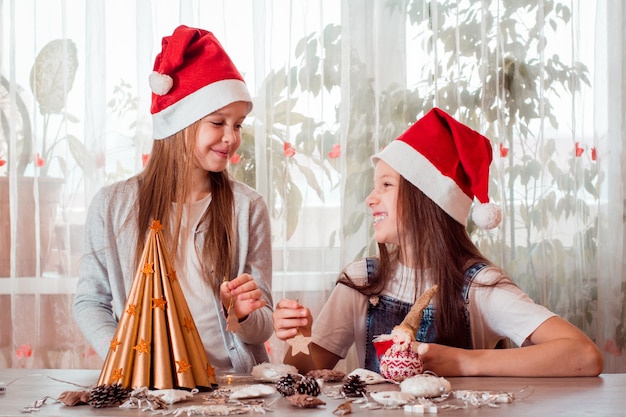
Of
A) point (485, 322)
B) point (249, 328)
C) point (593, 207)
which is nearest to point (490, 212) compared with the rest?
point (485, 322)

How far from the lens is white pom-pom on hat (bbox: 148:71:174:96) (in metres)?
1.74

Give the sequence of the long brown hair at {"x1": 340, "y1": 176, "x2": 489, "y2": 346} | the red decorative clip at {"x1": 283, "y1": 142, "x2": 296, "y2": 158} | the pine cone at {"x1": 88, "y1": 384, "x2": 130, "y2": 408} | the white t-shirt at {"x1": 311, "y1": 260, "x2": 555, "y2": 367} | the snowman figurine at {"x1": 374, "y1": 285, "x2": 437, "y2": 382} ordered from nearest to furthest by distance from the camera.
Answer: the pine cone at {"x1": 88, "y1": 384, "x2": 130, "y2": 408}
the snowman figurine at {"x1": 374, "y1": 285, "x2": 437, "y2": 382}
the white t-shirt at {"x1": 311, "y1": 260, "x2": 555, "y2": 367}
the long brown hair at {"x1": 340, "y1": 176, "x2": 489, "y2": 346}
the red decorative clip at {"x1": 283, "y1": 142, "x2": 296, "y2": 158}

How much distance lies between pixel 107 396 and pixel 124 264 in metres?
0.65

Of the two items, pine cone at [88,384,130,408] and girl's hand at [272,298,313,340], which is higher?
girl's hand at [272,298,313,340]

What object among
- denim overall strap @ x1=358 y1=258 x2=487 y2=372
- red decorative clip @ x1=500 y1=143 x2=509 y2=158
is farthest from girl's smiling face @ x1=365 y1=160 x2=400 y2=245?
red decorative clip @ x1=500 y1=143 x2=509 y2=158

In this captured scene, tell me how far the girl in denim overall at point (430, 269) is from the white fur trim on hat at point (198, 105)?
356mm

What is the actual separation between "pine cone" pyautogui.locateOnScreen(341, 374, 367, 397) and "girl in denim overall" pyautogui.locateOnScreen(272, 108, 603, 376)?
1.33ft

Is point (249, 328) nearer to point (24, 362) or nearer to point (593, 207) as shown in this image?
point (24, 362)

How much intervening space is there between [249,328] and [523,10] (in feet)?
4.98

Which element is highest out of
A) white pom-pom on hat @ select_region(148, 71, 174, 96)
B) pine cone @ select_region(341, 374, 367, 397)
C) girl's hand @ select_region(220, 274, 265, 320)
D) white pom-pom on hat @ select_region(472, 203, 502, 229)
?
white pom-pom on hat @ select_region(148, 71, 174, 96)

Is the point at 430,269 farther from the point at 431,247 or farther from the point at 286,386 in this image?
the point at 286,386

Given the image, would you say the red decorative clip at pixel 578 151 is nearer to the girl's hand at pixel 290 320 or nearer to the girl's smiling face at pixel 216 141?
the girl's smiling face at pixel 216 141

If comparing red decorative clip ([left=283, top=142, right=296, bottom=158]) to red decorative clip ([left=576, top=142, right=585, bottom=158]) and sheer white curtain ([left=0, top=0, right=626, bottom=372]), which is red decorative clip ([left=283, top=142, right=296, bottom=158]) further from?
red decorative clip ([left=576, top=142, right=585, bottom=158])

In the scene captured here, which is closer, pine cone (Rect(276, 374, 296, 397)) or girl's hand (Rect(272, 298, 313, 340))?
pine cone (Rect(276, 374, 296, 397))
